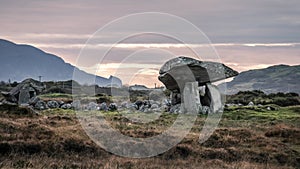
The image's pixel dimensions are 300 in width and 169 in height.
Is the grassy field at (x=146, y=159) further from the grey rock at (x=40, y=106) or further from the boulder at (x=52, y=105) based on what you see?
the boulder at (x=52, y=105)

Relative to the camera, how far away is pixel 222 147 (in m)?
21.2

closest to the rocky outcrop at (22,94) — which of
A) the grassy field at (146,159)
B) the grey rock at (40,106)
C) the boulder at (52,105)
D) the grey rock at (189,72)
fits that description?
the boulder at (52,105)

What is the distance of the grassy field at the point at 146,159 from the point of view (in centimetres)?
1742

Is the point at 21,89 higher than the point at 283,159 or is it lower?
higher

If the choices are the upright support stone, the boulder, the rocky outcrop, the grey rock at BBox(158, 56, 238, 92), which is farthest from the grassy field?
the rocky outcrop

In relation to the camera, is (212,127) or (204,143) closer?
(204,143)

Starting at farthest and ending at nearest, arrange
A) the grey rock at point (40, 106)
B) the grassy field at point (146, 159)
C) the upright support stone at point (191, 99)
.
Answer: the grey rock at point (40, 106)
the upright support stone at point (191, 99)
the grassy field at point (146, 159)

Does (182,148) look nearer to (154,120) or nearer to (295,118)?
(154,120)

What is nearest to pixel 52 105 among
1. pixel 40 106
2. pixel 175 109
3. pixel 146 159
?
pixel 40 106

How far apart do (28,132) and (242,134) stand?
33.1ft

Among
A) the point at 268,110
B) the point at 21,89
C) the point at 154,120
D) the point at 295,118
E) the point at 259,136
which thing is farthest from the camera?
the point at 21,89

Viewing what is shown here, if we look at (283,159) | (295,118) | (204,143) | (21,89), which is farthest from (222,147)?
(21,89)

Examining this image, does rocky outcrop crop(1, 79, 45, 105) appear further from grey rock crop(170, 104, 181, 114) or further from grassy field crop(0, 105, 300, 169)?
grassy field crop(0, 105, 300, 169)

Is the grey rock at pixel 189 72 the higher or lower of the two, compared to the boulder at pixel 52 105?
higher
